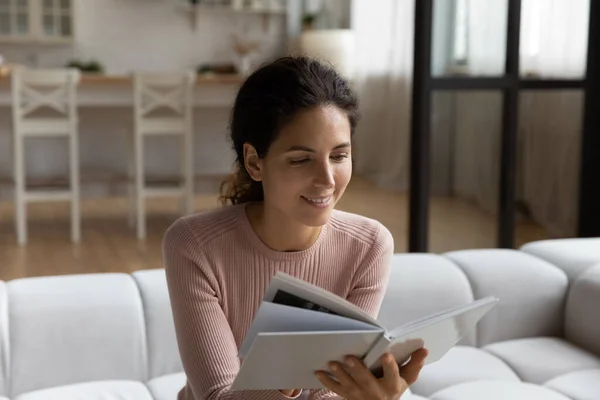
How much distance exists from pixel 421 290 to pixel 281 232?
975 millimetres

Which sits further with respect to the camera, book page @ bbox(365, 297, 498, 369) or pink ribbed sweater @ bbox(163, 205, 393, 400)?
pink ribbed sweater @ bbox(163, 205, 393, 400)

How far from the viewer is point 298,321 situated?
1.16 meters

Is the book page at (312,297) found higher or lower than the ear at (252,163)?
lower

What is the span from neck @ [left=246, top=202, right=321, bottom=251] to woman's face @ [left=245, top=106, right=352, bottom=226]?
0.26 feet

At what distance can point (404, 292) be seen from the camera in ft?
7.79

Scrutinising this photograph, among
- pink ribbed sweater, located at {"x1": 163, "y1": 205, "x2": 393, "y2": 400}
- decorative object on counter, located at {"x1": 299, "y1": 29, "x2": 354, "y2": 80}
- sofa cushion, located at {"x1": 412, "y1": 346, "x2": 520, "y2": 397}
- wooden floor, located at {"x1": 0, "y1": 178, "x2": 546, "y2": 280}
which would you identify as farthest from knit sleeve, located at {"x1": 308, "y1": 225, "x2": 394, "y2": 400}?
decorative object on counter, located at {"x1": 299, "y1": 29, "x2": 354, "y2": 80}

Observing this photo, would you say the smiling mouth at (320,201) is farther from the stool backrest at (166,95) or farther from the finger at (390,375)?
the stool backrest at (166,95)

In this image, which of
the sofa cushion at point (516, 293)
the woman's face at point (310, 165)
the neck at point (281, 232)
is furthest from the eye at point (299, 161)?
the sofa cushion at point (516, 293)

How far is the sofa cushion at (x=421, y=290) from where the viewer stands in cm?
236

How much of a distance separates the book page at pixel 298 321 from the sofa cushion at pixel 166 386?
90 cm

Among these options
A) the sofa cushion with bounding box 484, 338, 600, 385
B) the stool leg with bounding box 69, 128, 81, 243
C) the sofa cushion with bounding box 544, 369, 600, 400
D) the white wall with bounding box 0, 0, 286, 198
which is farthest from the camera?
the white wall with bounding box 0, 0, 286, 198

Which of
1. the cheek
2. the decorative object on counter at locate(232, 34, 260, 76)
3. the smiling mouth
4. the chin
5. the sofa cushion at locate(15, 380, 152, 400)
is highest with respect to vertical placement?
the decorative object on counter at locate(232, 34, 260, 76)

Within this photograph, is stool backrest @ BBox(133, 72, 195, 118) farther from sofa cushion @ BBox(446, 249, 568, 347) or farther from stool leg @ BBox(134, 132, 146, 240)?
sofa cushion @ BBox(446, 249, 568, 347)

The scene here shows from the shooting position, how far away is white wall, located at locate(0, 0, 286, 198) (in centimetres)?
665
